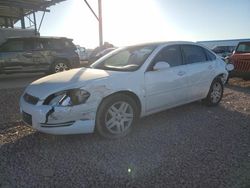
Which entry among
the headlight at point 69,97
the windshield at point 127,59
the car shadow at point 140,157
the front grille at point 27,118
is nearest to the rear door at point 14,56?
the windshield at point 127,59

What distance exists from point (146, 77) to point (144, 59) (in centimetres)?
39

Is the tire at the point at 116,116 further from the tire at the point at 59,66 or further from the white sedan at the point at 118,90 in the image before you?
the tire at the point at 59,66

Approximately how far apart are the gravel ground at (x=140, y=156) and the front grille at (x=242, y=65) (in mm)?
5321

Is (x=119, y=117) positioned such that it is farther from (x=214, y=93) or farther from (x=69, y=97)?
(x=214, y=93)

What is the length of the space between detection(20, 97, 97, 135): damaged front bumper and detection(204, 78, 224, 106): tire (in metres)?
3.39

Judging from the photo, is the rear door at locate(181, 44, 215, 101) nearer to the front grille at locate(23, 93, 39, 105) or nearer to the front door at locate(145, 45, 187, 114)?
the front door at locate(145, 45, 187, 114)

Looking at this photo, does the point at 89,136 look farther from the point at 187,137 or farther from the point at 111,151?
the point at 187,137

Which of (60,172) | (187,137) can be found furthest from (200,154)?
(60,172)

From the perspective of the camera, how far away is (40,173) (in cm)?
345

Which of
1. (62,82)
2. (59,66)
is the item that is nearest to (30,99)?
(62,82)

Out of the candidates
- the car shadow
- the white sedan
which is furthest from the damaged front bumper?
the car shadow

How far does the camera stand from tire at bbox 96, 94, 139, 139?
4.36 meters

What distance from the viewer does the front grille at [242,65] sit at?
34.2ft

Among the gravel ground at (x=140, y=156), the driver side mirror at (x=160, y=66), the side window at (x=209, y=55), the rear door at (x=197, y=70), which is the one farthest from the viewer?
the side window at (x=209, y=55)
